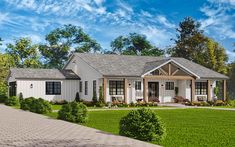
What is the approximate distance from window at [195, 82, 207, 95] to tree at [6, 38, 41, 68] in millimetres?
28884

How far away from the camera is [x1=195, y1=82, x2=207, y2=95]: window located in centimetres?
4384

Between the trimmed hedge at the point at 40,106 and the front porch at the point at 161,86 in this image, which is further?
the front porch at the point at 161,86

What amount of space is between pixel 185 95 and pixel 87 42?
132ft

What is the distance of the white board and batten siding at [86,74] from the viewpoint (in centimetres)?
3925

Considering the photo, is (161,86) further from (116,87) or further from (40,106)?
(40,106)

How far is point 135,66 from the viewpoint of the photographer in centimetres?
4250

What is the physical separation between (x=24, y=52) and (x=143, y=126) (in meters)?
52.5

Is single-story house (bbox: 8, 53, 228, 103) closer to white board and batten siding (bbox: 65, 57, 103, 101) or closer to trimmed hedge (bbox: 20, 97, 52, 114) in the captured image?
white board and batten siding (bbox: 65, 57, 103, 101)

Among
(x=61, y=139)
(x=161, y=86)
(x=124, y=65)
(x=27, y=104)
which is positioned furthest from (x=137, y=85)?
(x=61, y=139)

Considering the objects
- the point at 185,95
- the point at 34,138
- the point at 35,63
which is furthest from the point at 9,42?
the point at 34,138

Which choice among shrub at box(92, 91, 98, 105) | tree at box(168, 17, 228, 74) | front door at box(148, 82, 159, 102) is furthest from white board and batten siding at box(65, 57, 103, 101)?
tree at box(168, 17, 228, 74)

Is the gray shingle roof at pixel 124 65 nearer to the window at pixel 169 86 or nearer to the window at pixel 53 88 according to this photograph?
the window at pixel 169 86

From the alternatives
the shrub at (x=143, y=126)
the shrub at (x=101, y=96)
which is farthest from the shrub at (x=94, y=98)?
the shrub at (x=143, y=126)

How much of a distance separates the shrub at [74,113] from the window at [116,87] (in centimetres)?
1895
